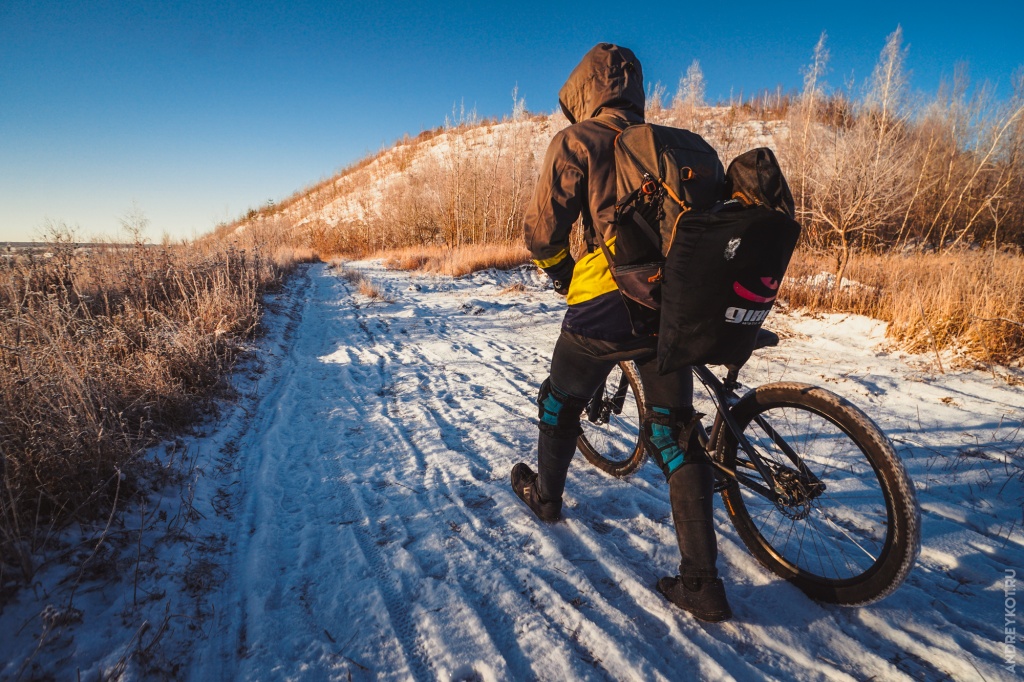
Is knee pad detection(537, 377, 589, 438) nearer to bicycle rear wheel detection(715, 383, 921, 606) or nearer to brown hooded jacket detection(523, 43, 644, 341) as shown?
brown hooded jacket detection(523, 43, 644, 341)

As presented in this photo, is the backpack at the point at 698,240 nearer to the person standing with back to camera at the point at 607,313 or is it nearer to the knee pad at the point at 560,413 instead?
the person standing with back to camera at the point at 607,313

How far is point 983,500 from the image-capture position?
2.30 meters

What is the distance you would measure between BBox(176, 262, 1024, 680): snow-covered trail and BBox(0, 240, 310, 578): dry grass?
1.84ft

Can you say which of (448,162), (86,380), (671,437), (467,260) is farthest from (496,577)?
(448,162)

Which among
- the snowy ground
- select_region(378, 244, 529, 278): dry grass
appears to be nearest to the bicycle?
the snowy ground

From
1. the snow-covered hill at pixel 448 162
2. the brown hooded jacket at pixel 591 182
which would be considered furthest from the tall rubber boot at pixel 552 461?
the snow-covered hill at pixel 448 162

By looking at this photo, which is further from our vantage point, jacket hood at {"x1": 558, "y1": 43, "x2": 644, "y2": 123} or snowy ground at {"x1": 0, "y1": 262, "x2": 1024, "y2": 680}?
jacket hood at {"x1": 558, "y1": 43, "x2": 644, "y2": 123}

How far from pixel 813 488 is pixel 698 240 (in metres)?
1.10

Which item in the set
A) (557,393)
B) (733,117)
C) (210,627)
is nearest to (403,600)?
(210,627)

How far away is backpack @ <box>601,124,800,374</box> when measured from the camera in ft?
4.06

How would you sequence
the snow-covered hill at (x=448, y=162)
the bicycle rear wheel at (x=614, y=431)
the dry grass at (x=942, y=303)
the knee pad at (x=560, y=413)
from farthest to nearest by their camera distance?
the snow-covered hill at (x=448, y=162)
the dry grass at (x=942, y=303)
the bicycle rear wheel at (x=614, y=431)
the knee pad at (x=560, y=413)

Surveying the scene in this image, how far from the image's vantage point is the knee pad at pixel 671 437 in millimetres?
1611

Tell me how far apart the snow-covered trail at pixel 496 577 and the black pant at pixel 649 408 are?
12.4 inches

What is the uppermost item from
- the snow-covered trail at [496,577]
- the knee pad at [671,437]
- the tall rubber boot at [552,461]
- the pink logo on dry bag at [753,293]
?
the pink logo on dry bag at [753,293]
